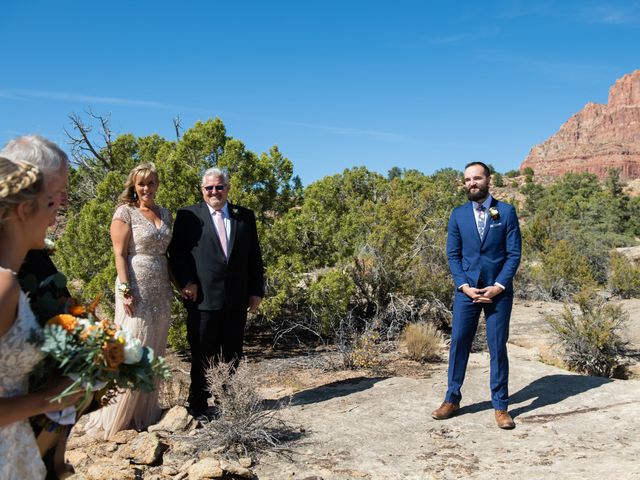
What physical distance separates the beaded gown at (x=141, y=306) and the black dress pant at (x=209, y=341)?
1.01 feet

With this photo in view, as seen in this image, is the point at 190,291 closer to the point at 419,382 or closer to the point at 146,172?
the point at 146,172

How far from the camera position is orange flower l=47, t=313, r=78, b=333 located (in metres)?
1.88

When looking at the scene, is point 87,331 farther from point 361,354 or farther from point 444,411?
point 361,354

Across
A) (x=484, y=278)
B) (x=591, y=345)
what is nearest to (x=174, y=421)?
(x=484, y=278)

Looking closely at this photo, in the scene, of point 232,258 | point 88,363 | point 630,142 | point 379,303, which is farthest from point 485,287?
point 630,142

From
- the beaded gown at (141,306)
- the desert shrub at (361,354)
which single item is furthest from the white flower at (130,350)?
the desert shrub at (361,354)

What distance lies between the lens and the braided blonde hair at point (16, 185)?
5.81 ft

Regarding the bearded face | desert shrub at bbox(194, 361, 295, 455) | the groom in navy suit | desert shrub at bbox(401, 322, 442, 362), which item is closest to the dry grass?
desert shrub at bbox(194, 361, 295, 455)

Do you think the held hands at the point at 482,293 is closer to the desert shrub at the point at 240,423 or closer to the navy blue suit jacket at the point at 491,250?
the navy blue suit jacket at the point at 491,250

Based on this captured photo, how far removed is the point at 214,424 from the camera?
15.0ft

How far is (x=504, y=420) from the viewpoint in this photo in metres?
4.91

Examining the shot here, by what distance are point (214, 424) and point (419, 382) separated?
8.23 feet

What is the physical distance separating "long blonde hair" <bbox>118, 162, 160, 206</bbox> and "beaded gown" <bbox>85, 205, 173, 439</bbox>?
63 millimetres

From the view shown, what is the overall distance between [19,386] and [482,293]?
3846 millimetres
